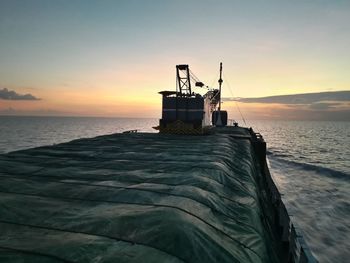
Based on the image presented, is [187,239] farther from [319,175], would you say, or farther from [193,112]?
[319,175]

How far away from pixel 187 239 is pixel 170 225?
59 cm

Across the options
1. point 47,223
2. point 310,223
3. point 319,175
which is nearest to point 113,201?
point 47,223

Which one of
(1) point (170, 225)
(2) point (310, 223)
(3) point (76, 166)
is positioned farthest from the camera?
(2) point (310, 223)

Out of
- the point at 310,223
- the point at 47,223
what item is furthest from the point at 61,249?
the point at 310,223

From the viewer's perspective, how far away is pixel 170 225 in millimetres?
6277

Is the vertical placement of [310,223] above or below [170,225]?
below

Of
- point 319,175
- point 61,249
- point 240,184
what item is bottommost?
point 319,175

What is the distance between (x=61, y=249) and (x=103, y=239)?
0.87m

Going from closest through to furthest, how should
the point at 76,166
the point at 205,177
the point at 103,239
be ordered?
the point at 103,239 → the point at 205,177 → the point at 76,166

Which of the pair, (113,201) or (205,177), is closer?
(113,201)

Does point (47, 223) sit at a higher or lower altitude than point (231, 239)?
higher

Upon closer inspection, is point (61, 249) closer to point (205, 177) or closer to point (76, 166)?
point (205, 177)

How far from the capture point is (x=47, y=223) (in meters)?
6.72

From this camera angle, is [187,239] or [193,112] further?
[193,112]
